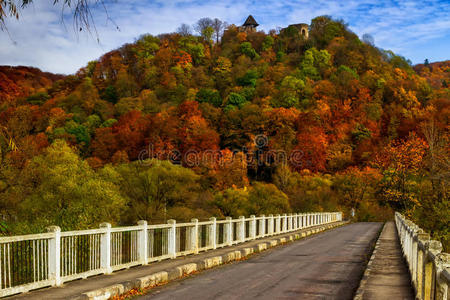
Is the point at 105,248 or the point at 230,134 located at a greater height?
the point at 230,134

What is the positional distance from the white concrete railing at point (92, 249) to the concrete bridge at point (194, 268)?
0.02 m

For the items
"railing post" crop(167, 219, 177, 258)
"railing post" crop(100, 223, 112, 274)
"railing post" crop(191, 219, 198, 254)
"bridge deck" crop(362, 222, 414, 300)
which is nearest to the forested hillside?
"railing post" crop(100, 223, 112, 274)

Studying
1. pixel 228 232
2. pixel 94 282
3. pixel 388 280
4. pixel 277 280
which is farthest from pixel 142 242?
pixel 228 232

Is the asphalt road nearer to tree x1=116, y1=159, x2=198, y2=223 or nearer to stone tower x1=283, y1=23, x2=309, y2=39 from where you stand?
tree x1=116, y1=159, x2=198, y2=223

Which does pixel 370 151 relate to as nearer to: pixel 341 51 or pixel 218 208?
pixel 218 208

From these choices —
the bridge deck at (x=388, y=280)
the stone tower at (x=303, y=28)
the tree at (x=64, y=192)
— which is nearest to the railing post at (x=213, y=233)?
the bridge deck at (x=388, y=280)

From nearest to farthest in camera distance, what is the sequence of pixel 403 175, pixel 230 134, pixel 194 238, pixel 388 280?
pixel 388 280
pixel 194 238
pixel 403 175
pixel 230 134

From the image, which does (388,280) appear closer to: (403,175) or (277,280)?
(277,280)

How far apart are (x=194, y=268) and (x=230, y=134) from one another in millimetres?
87240

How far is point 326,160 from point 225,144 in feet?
67.0

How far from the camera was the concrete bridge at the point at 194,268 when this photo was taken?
8.92 m

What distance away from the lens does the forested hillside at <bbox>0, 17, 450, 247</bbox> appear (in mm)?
36938

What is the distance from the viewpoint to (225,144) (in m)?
97.8

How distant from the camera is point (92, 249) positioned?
11.4 m
